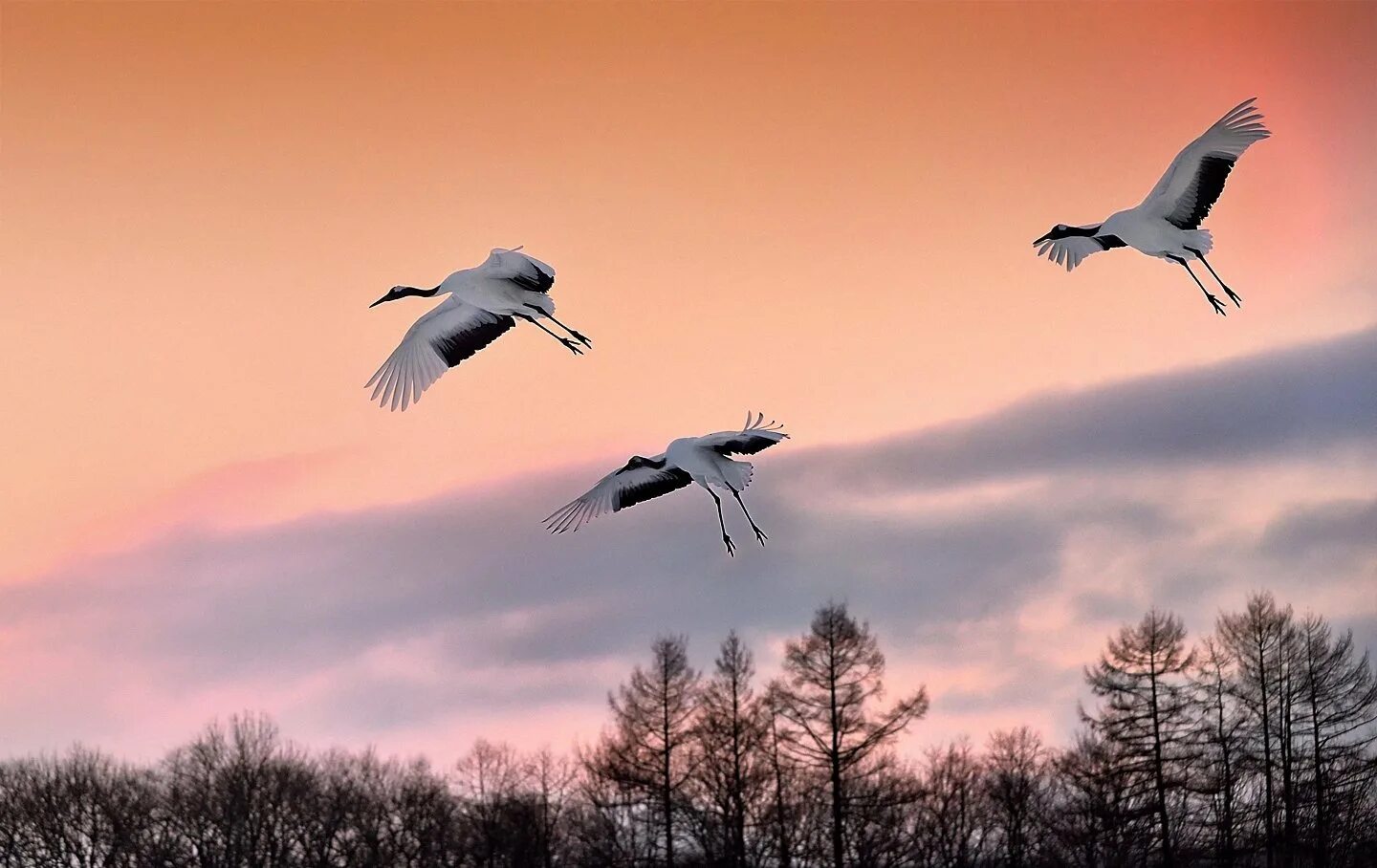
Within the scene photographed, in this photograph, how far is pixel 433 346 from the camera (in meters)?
35.2

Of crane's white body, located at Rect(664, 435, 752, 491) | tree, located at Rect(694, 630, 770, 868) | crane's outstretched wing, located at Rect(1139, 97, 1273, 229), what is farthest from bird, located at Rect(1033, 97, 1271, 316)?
tree, located at Rect(694, 630, 770, 868)

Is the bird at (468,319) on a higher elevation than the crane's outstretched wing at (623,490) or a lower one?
higher

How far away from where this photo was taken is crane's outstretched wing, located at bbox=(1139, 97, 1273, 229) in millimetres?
32031

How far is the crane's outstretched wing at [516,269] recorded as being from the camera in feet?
107

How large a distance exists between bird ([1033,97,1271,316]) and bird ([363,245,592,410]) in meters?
8.32

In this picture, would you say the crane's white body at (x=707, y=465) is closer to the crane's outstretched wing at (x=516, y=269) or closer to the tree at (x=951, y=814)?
the crane's outstretched wing at (x=516, y=269)

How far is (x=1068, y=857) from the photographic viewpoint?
96312 mm

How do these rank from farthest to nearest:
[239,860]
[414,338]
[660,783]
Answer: [239,860]
[660,783]
[414,338]

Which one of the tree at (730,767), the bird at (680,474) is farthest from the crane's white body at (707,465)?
the tree at (730,767)

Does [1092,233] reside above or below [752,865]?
above

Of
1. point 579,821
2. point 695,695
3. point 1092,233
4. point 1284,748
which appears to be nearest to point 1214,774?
point 1284,748

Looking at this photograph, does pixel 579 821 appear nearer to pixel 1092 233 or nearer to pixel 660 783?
pixel 660 783

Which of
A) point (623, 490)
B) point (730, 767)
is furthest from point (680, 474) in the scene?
point (730, 767)

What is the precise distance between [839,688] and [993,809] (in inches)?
1035
